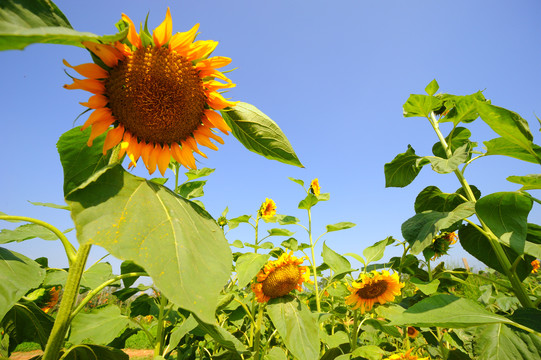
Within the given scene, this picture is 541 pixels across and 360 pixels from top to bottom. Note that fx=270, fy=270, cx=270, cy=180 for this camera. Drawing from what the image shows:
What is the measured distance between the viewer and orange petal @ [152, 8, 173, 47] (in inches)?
27.8

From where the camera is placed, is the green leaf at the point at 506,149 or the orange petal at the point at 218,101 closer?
the orange petal at the point at 218,101

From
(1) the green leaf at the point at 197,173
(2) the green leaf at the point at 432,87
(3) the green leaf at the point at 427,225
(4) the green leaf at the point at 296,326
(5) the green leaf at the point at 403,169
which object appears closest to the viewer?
(3) the green leaf at the point at 427,225

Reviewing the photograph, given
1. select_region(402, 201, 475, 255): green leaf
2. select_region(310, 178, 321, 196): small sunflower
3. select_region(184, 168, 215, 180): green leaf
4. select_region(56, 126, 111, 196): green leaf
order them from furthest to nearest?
select_region(310, 178, 321, 196): small sunflower
select_region(184, 168, 215, 180): green leaf
select_region(402, 201, 475, 255): green leaf
select_region(56, 126, 111, 196): green leaf

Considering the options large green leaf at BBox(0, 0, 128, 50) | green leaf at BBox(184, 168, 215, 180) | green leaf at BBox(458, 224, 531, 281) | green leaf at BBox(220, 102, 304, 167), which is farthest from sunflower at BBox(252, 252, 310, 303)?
large green leaf at BBox(0, 0, 128, 50)

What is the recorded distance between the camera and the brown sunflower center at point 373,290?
205 centimetres

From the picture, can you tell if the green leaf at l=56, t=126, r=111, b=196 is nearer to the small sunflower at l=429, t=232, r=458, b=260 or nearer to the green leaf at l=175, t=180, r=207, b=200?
the green leaf at l=175, t=180, r=207, b=200

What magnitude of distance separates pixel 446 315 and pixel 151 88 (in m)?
1.05

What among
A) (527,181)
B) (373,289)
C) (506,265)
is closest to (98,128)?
(527,181)

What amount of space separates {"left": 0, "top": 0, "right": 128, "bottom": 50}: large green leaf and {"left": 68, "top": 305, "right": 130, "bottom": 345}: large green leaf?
48.7 inches

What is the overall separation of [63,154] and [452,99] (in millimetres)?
2007

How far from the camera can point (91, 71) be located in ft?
2.22

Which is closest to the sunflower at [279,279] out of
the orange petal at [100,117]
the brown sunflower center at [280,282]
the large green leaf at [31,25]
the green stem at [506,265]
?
the brown sunflower center at [280,282]

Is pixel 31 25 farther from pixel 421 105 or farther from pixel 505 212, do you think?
pixel 421 105

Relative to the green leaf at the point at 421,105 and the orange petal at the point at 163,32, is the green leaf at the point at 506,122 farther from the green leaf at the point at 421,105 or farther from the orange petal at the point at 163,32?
the orange petal at the point at 163,32
